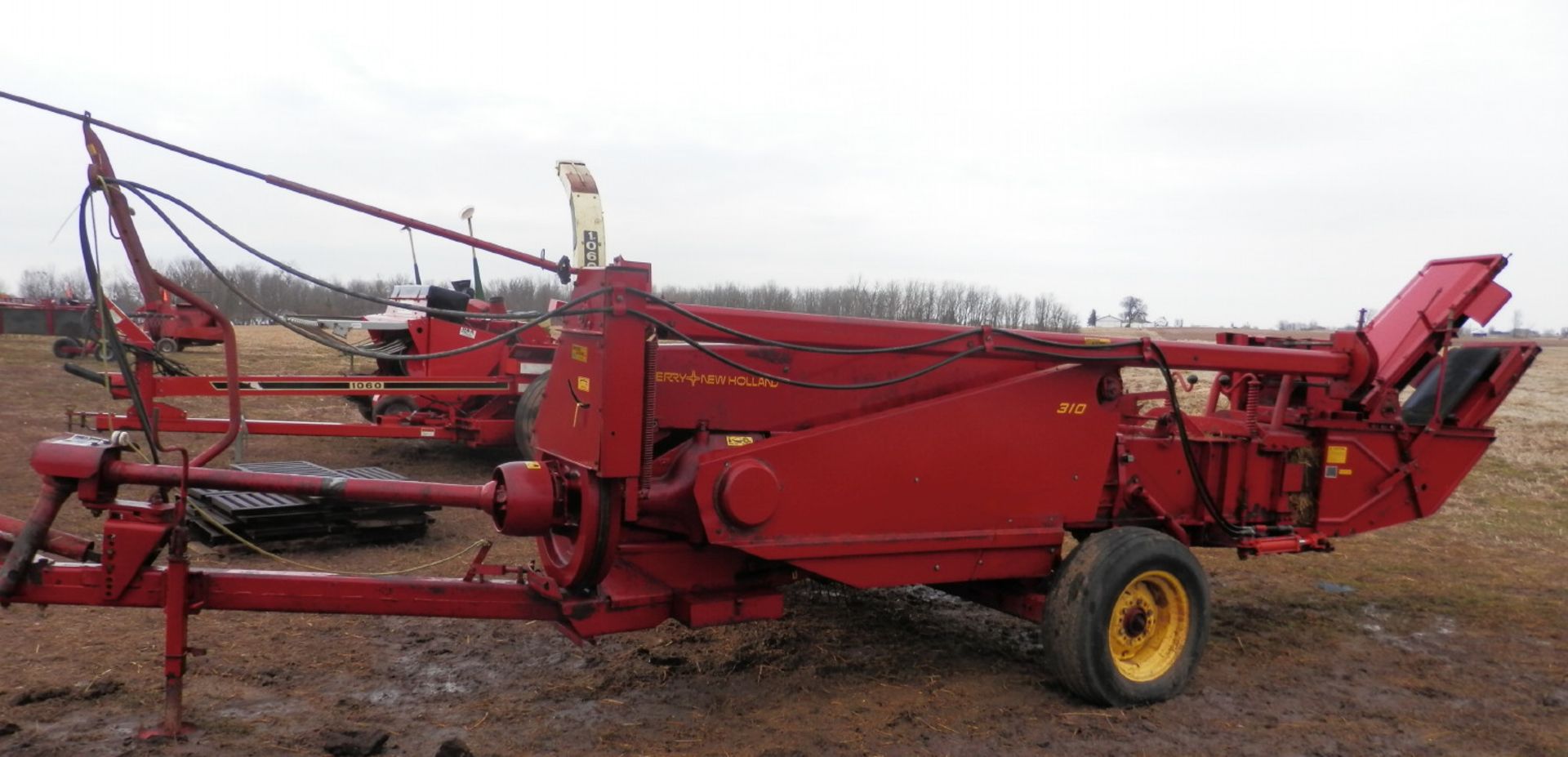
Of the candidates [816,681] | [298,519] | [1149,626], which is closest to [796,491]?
[816,681]

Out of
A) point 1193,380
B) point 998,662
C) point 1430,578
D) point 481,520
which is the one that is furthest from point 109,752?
point 1430,578

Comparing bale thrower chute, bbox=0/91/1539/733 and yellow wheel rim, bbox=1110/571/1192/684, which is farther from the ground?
bale thrower chute, bbox=0/91/1539/733

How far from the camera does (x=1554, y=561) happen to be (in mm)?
8344

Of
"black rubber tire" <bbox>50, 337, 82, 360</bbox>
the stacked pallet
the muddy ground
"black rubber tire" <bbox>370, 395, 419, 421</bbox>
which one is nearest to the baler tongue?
the muddy ground

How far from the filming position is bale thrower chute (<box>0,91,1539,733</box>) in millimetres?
4078

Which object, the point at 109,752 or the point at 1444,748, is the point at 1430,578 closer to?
the point at 1444,748

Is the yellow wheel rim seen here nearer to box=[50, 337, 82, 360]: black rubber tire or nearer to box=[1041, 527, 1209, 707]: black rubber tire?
box=[1041, 527, 1209, 707]: black rubber tire

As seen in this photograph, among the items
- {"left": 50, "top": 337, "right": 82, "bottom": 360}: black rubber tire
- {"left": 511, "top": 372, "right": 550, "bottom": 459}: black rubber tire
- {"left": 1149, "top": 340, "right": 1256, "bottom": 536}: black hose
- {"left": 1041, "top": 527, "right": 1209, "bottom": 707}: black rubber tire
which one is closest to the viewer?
{"left": 1041, "top": 527, "right": 1209, "bottom": 707}: black rubber tire

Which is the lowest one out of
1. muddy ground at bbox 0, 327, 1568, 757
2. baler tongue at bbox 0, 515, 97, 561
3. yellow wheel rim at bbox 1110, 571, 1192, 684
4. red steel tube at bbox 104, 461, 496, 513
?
muddy ground at bbox 0, 327, 1568, 757

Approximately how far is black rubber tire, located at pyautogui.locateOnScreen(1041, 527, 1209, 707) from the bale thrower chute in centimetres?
1

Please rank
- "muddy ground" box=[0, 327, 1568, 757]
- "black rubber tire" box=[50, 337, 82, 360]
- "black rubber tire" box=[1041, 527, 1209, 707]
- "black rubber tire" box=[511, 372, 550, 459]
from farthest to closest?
1. "black rubber tire" box=[50, 337, 82, 360]
2. "black rubber tire" box=[511, 372, 550, 459]
3. "black rubber tire" box=[1041, 527, 1209, 707]
4. "muddy ground" box=[0, 327, 1568, 757]

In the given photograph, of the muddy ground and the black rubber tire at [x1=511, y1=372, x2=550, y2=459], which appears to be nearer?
the muddy ground

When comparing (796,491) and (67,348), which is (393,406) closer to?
(796,491)

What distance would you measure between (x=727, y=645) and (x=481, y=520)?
407cm
